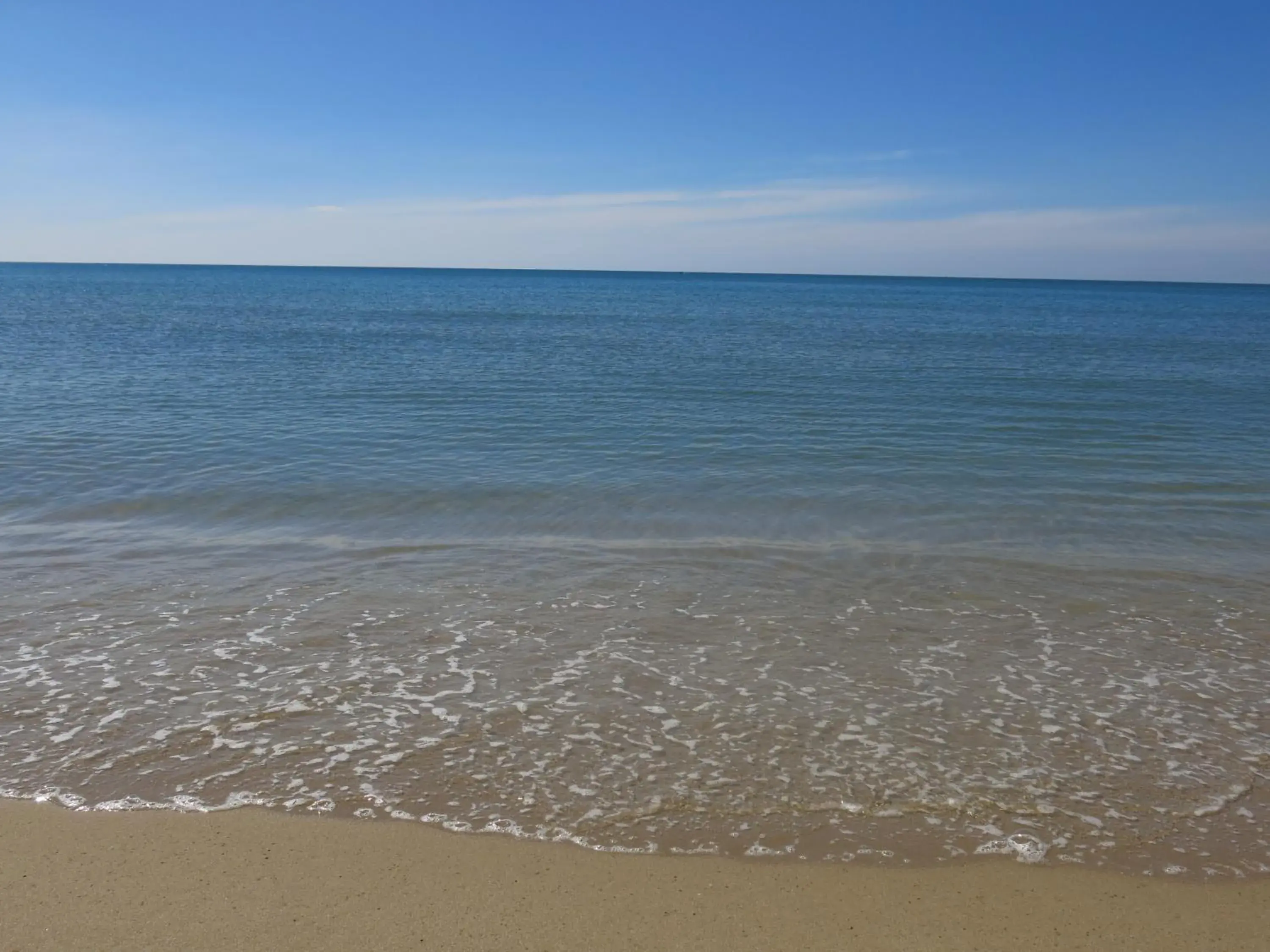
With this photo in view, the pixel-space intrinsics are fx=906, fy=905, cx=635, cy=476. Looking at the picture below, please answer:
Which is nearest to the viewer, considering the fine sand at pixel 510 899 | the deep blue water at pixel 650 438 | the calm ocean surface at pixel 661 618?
the fine sand at pixel 510 899

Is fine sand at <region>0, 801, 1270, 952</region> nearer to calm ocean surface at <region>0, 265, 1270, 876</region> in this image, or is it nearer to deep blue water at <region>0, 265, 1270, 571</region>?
calm ocean surface at <region>0, 265, 1270, 876</region>

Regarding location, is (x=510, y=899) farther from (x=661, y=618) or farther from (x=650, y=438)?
(x=650, y=438)

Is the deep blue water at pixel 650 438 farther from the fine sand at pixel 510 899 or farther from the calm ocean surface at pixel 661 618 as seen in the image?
the fine sand at pixel 510 899

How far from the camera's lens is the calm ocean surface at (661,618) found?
6680 mm

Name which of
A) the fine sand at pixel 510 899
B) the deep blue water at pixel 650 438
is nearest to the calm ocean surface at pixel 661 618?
the deep blue water at pixel 650 438

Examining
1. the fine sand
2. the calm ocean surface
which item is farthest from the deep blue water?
the fine sand

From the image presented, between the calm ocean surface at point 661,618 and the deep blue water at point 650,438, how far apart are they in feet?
0.48

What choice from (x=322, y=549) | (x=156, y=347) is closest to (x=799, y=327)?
(x=156, y=347)

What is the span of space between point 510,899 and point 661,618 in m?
4.96

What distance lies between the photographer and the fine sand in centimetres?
520

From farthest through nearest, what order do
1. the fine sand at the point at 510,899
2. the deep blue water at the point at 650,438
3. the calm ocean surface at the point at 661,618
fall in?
the deep blue water at the point at 650,438, the calm ocean surface at the point at 661,618, the fine sand at the point at 510,899

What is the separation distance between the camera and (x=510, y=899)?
217 inches

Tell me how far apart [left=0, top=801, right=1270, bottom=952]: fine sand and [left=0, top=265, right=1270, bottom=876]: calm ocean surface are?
0.92 ft

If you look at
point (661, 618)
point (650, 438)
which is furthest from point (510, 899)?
point (650, 438)
